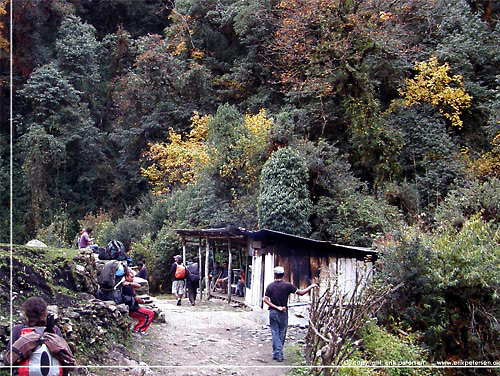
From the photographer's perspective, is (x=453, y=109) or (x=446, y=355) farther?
(x=453, y=109)

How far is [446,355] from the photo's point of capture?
524 inches

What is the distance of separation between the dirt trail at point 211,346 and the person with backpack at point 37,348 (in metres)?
4.00

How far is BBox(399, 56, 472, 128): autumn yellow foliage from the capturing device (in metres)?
26.0

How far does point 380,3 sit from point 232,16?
7.85 m

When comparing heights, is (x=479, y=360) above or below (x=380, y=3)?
below

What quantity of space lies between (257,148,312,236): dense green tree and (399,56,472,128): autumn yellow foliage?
7661 mm

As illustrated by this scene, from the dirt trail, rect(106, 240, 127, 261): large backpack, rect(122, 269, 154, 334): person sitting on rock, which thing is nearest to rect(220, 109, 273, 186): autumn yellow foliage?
the dirt trail

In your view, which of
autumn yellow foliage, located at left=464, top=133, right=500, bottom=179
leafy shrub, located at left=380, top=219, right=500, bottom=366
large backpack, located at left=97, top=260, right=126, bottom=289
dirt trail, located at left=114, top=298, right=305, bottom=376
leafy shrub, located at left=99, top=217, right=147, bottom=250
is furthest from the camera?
leafy shrub, located at left=99, top=217, right=147, bottom=250

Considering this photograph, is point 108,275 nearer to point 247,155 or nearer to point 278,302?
point 278,302

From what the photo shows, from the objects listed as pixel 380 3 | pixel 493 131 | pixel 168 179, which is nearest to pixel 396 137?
pixel 493 131

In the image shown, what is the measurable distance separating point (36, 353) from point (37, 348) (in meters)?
0.04

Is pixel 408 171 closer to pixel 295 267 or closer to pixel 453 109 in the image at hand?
pixel 453 109

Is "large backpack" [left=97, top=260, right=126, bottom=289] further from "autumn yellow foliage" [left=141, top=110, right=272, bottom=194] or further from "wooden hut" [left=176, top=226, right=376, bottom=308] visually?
"autumn yellow foliage" [left=141, top=110, right=272, bottom=194]

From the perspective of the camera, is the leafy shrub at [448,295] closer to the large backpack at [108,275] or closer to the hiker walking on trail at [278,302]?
the hiker walking on trail at [278,302]
